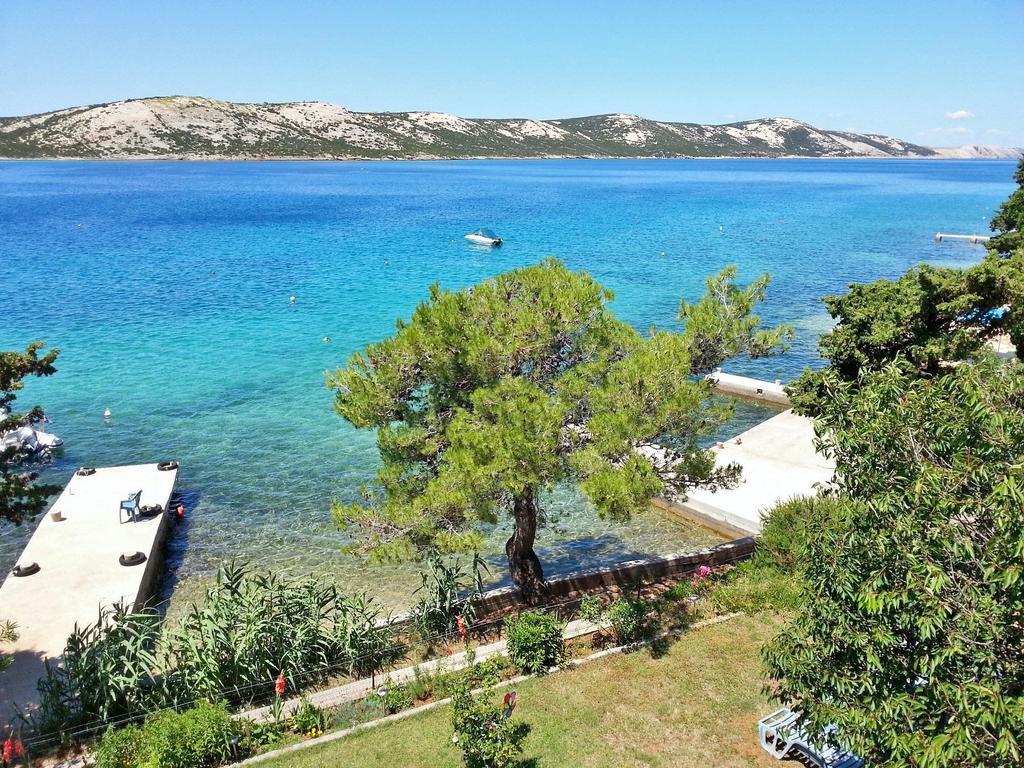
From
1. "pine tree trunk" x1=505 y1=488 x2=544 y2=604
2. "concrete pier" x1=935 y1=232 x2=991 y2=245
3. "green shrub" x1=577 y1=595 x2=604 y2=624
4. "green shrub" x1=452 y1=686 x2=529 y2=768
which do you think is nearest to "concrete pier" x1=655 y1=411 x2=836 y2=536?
"pine tree trunk" x1=505 y1=488 x2=544 y2=604

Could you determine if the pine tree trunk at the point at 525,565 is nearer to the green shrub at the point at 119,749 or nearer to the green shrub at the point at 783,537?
the green shrub at the point at 783,537

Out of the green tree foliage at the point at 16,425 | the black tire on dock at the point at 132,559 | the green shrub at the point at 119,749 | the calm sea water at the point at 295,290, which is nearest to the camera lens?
the green shrub at the point at 119,749

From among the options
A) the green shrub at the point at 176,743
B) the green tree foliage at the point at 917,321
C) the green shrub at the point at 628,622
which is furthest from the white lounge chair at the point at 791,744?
the green tree foliage at the point at 917,321

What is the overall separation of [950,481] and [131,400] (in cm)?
3460

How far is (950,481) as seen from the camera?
21.7 feet

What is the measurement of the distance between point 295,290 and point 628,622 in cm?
4887

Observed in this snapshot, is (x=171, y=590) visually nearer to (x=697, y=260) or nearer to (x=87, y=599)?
(x=87, y=599)

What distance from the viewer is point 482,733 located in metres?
9.83

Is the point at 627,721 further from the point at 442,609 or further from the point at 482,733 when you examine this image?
the point at 442,609

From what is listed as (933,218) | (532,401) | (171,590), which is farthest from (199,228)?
(933,218)

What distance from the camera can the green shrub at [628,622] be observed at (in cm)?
1387

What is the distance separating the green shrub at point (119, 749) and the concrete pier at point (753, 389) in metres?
27.1

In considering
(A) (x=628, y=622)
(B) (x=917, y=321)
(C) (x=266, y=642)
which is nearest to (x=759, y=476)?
(B) (x=917, y=321)

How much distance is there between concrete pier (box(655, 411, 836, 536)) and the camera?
21312mm
